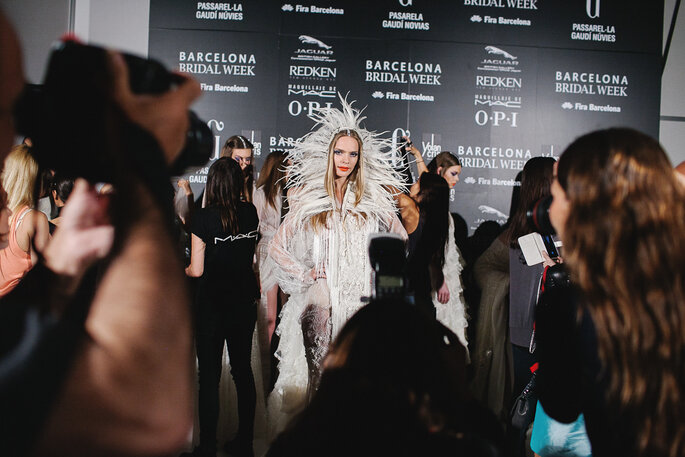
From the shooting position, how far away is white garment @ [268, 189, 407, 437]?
290 cm

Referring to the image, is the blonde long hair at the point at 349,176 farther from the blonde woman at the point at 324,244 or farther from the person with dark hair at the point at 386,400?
the person with dark hair at the point at 386,400

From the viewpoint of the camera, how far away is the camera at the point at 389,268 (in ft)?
3.21

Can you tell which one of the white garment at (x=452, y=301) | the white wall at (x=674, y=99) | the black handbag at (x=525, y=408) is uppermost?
the white wall at (x=674, y=99)

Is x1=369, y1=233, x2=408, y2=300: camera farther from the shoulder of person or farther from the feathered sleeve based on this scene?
the shoulder of person

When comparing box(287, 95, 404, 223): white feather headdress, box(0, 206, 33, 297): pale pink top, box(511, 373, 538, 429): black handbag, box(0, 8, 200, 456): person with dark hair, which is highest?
box(287, 95, 404, 223): white feather headdress

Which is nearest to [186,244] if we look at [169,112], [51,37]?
[51,37]

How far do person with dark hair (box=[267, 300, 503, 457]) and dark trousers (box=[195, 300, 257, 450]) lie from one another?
222 centimetres

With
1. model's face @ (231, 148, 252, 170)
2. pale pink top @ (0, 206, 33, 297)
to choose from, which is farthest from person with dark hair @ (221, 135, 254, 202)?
pale pink top @ (0, 206, 33, 297)

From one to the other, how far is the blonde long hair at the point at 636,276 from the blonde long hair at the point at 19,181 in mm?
2295

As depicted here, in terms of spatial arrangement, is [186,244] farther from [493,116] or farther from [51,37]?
[493,116]

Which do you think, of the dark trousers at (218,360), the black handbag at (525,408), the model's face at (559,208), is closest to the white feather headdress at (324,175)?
the dark trousers at (218,360)

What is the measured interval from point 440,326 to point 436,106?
3904 millimetres

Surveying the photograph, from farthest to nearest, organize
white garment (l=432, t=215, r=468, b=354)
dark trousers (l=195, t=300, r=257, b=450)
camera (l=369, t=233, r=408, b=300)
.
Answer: white garment (l=432, t=215, r=468, b=354) < dark trousers (l=195, t=300, r=257, b=450) < camera (l=369, t=233, r=408, b=300)

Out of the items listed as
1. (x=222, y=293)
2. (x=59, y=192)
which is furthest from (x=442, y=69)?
(x=59, y=192)
